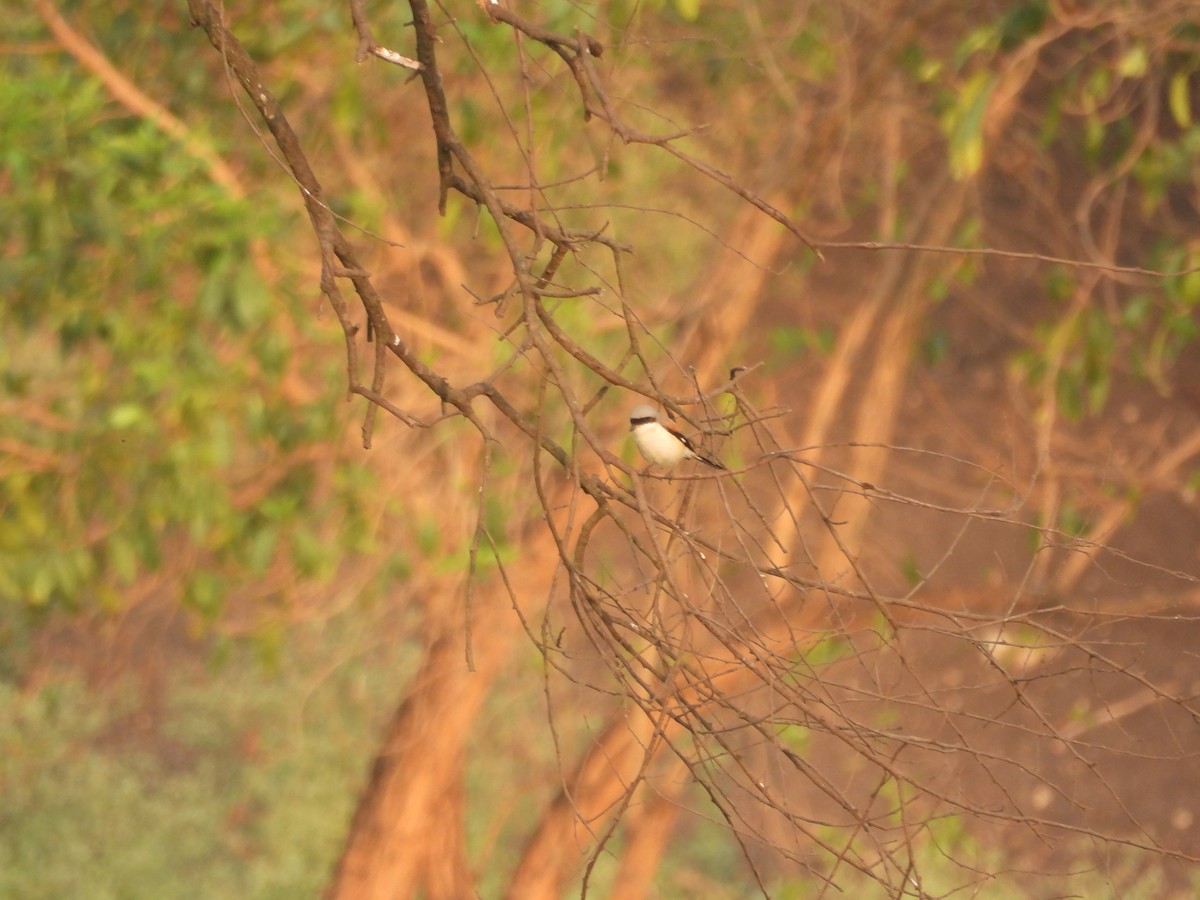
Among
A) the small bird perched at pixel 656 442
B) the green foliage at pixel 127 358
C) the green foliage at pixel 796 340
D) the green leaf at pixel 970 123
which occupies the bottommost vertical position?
the small bird perched at pixel 656 442

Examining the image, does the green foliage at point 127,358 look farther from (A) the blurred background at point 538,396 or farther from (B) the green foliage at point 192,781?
(B) the green foliage at point 192,781

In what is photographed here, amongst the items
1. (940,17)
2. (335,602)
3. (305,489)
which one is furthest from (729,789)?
(940,17)

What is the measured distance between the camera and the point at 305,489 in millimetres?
3832

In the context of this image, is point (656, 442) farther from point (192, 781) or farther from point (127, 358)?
point (192, 781)

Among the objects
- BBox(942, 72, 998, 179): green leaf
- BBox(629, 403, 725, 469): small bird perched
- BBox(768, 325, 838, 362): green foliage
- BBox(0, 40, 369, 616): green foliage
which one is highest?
BBox(768, 325, 838, 362): green foliage

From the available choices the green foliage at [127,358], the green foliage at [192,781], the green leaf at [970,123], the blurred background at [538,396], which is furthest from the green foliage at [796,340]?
the green foliage at [192,781]

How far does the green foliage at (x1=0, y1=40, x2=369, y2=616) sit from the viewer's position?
3141 mm

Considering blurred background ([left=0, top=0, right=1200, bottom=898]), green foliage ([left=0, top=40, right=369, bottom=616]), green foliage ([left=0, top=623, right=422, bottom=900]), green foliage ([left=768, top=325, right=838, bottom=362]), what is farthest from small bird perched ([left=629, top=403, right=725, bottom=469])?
green foliage ([left=0, top=623, right=422, bottom=900])

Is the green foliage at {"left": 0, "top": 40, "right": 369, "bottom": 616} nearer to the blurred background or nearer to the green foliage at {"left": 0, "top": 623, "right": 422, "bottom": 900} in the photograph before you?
the blurred background

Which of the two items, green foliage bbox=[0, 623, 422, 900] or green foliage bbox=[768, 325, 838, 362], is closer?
green foliage bbox=[768, 325, 838, 362]

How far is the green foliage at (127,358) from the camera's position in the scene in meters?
3.14

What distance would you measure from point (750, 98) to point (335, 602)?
7.70ft

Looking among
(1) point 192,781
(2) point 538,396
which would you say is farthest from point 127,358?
(1) point 192,781

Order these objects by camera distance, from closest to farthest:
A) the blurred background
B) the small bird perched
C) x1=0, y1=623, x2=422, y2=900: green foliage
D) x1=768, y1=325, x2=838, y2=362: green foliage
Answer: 1. the small bird perched
2. the blurred background
3. x1=768, y1=325, x2=838, y2=362: green foliage
4. x1=0, y1=623, x2=422, y2=900: green foliage
